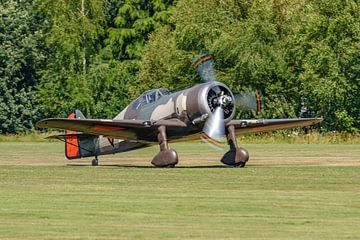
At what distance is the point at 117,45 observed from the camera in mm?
82625

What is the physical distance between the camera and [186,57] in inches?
2534

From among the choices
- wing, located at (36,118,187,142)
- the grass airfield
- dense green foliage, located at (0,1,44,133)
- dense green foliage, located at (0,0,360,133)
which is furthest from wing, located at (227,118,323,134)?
dense green foliage, located at (0,1,44,133)

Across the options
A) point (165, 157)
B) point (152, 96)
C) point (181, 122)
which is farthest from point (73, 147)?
point (165, 157)

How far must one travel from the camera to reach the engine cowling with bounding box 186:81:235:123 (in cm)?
2855

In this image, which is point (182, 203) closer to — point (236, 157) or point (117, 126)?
point (236, 157)

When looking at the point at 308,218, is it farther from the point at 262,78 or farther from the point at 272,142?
the point at 262,78

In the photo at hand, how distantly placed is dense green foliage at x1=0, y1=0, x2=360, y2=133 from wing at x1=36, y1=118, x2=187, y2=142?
1128 inches

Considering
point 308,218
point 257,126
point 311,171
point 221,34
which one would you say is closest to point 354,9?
point 221,34

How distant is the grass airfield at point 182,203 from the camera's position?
1388cm

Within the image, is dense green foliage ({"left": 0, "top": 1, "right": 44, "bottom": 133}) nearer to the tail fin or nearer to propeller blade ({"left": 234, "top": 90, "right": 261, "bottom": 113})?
the tail fin

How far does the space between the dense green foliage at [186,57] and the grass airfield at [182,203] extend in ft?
107

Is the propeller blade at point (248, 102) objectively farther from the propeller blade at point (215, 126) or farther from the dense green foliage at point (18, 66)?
the dense green foliage at point (18, 66)

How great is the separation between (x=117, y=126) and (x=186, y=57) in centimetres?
3457

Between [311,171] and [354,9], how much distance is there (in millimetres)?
35722
